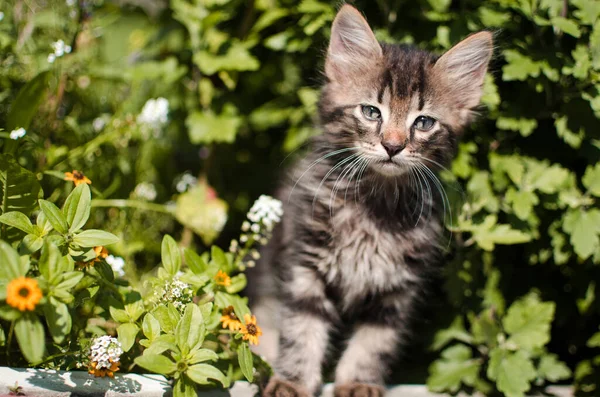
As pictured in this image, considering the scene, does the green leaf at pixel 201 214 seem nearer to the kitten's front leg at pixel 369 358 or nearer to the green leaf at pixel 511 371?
the kitten's front leg at pixel 369 358

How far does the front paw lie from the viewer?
2037 millimetres

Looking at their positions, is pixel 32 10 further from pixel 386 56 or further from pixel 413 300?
pixel 413 300

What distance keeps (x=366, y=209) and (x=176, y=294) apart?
2.61 ft

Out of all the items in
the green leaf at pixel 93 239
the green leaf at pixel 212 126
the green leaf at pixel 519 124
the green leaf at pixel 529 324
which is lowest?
the green leaf at pixel 529 324

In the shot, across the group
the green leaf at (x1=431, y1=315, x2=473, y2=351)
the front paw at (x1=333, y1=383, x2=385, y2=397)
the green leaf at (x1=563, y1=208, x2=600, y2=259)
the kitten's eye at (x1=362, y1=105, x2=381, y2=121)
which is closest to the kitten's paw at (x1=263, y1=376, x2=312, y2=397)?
the front paw at (x1=333, y1=383, x2=385, y2=397)

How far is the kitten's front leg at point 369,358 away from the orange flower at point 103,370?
0.85 metres

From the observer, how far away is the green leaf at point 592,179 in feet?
6.78

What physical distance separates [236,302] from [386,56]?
1.03 m

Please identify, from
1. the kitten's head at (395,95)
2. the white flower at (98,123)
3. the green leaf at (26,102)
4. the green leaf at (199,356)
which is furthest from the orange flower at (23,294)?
the white flower at (98,123)

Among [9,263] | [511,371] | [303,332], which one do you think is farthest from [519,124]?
[9,263]

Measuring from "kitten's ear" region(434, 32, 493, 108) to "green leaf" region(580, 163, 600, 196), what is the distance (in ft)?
1.63

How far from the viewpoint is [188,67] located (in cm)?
271

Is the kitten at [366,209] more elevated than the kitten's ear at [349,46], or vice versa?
the kitten's ear at [349,46]

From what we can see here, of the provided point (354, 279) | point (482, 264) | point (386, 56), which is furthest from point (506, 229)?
point (386, 56)
